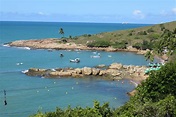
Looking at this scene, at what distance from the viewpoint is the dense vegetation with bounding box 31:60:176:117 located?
22219 millimetres

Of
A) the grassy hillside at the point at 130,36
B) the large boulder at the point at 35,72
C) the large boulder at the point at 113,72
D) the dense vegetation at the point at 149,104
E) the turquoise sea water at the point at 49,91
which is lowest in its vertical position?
the turquoise sea water at the point at 49,91

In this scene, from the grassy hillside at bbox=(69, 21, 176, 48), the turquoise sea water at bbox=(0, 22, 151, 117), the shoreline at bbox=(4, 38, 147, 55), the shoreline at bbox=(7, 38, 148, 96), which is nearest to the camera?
the turquoise sea water at bbox=(0, 22, 151, 117)

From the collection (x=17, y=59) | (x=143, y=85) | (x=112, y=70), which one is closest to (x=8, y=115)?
(x=143, y=85)

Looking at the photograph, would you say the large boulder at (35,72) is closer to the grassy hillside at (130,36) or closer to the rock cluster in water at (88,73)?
the rock cluster in water at (88,73)

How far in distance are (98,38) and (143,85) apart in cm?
9218

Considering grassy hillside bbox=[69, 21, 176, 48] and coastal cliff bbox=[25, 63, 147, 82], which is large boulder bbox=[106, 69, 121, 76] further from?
A: grassy hillside bbox=[69, 21, 176, 48]

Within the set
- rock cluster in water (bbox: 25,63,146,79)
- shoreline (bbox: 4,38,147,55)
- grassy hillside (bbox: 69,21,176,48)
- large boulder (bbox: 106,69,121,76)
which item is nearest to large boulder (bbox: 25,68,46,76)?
rock cluster in water (bbox: 25,63,146,79)

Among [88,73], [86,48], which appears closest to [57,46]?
[86,48]

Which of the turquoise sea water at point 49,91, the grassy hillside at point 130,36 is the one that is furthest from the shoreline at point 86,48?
the grassy hillside at point 130,36

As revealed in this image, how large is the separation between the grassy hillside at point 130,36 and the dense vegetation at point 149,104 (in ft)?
269

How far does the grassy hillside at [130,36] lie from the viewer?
116 metres

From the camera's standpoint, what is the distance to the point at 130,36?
123 m

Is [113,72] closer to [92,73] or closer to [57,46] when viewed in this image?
[92,73]

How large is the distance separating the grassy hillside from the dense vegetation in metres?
81.9
